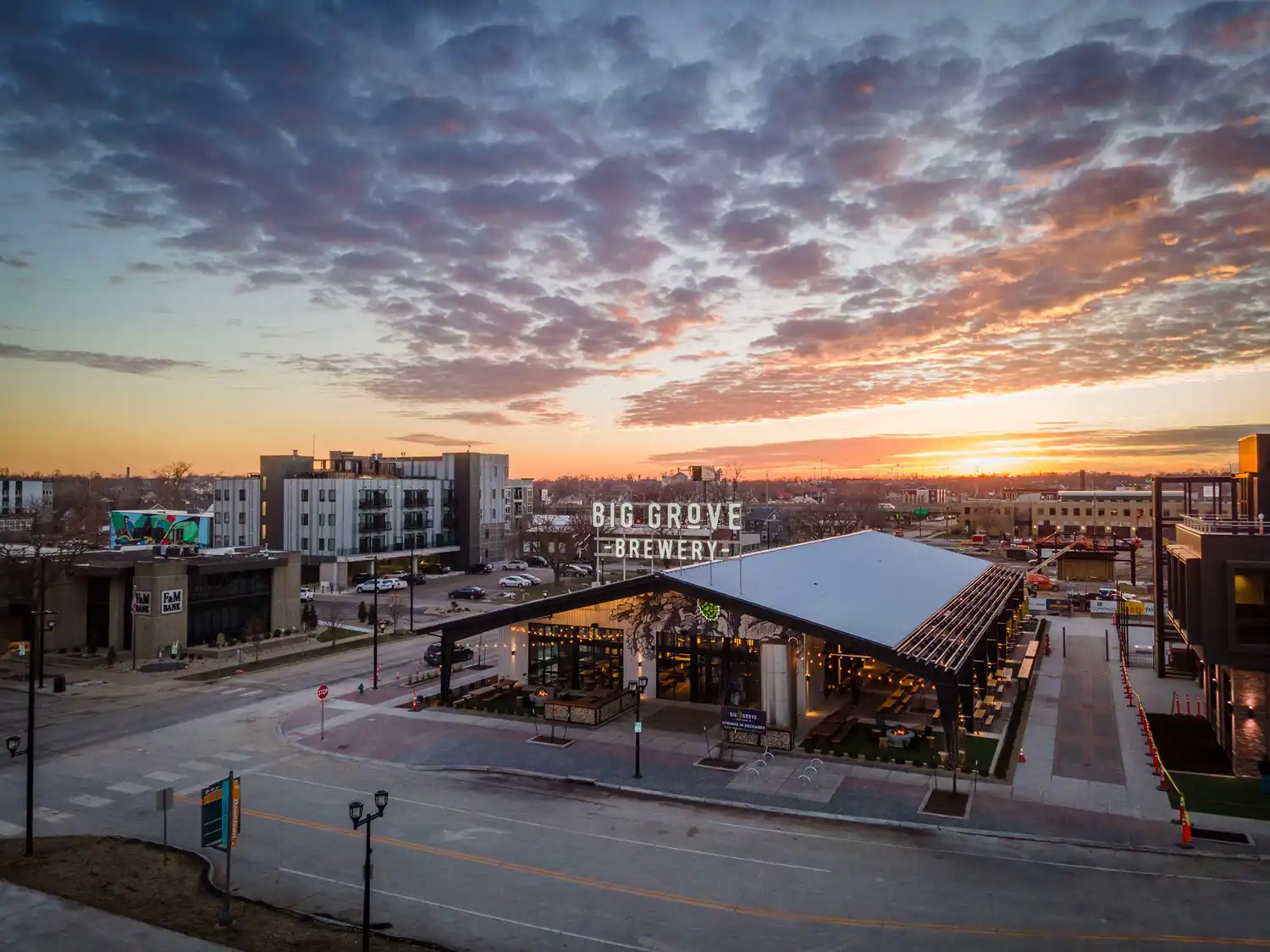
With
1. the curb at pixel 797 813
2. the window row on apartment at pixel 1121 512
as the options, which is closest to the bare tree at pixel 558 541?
the curb at pixel 797 813

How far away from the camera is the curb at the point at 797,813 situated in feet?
79.6

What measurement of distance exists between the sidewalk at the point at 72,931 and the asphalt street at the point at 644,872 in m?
2.88

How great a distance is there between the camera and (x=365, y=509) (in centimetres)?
10331

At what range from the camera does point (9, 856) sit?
23562 millimetres

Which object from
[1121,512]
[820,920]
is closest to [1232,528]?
[820,920]

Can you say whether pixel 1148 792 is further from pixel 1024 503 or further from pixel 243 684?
pixel 1024 503

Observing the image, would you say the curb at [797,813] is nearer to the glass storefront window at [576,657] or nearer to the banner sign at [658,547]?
the glass storefront window at [576,657]

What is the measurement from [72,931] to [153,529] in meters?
51.3

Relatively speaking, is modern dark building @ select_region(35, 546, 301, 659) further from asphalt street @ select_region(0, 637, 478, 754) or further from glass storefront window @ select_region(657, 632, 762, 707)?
glass storefront window @ select_region(657, 632, 762, 707)

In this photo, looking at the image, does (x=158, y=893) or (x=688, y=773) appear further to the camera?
(x=688, y=773)

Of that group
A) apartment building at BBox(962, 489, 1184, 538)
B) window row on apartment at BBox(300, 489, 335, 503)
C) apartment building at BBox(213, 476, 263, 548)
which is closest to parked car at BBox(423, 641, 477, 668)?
window row on apartment at BBox(300, 489, 335, 503)

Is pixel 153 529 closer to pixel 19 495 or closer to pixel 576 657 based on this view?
pixel 576 657

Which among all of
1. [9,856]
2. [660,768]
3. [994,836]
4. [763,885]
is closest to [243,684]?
[9,856]

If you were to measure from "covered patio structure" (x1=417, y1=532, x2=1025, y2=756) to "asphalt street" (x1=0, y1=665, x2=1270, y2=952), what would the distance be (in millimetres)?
8938
